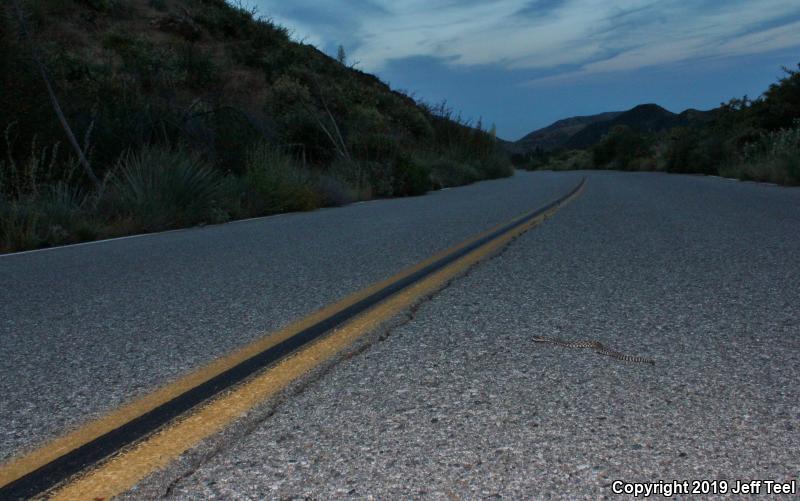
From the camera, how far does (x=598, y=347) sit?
3.11 meters

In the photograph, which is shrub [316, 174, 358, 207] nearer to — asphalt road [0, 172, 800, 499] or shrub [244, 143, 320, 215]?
shrub [244, 143, 320, 215]

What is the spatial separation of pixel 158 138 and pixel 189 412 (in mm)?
10895

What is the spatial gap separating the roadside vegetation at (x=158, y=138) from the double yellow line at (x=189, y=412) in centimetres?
556

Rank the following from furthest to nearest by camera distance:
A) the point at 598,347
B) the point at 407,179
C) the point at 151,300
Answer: the point at 407,179
the point at 151,300
the point at 598,347

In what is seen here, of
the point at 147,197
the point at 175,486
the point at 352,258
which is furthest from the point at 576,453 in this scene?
the point at 147,197

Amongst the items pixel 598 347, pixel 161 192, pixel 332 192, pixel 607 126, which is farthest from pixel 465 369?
pixel 607 126

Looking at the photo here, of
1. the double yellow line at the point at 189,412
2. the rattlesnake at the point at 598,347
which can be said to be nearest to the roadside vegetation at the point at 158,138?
the double yellow line at the point at 189,412

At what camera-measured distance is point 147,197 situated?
9.84 meters

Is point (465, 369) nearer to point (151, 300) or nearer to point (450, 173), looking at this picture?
point (151, 300)

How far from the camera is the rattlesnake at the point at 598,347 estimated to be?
2.92 metres

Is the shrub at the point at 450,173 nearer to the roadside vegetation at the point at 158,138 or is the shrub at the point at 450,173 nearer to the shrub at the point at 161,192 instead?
the roadside vegetation at the point at 158,138

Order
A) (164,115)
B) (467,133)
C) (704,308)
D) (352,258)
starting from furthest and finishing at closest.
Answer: (467,133) < (164,115) < (352,258) < (704,308)

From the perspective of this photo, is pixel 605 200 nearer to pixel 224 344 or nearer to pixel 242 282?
pixel 242 282

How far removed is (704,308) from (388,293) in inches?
70.1
